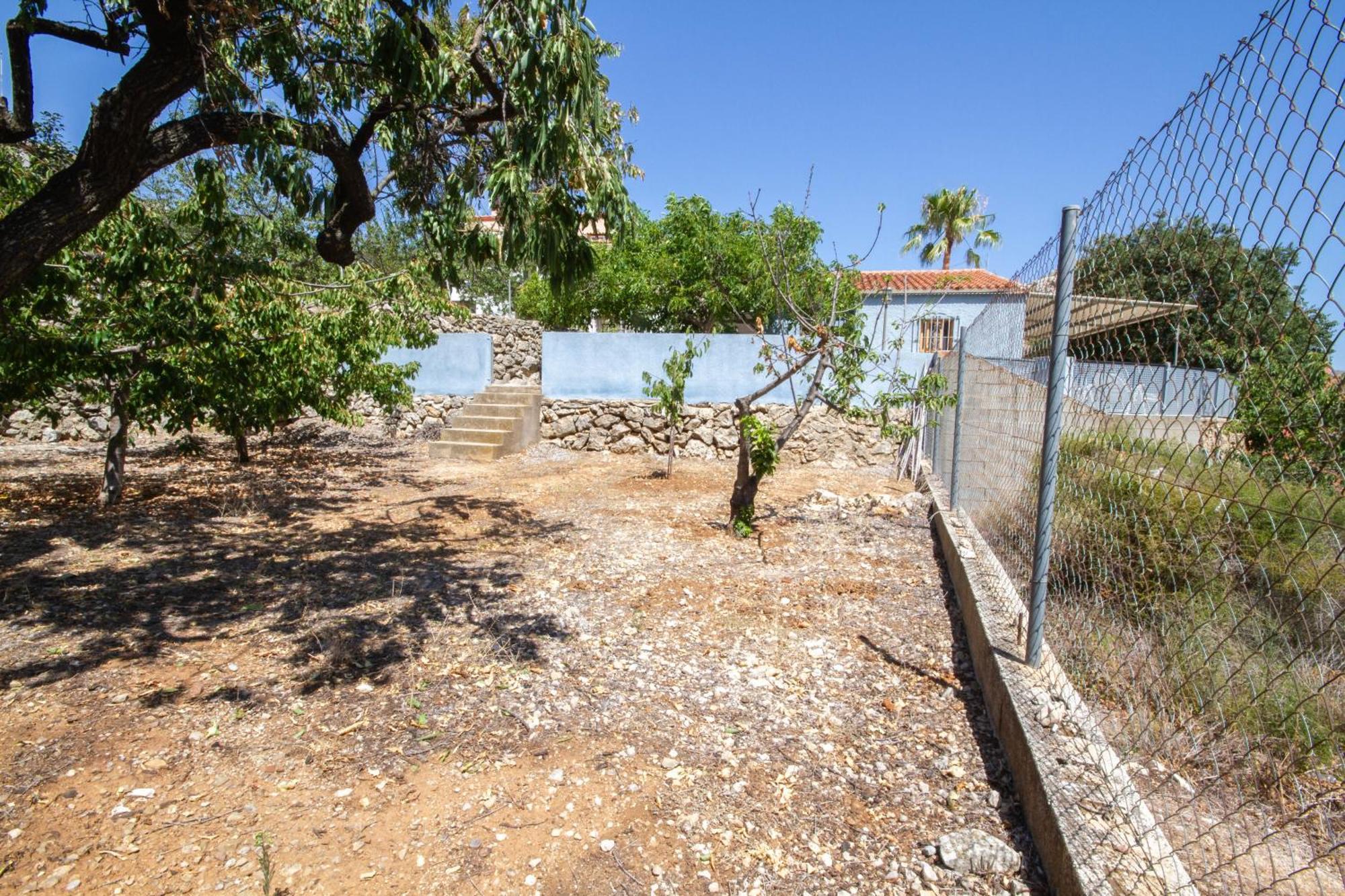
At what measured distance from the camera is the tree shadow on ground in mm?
3543

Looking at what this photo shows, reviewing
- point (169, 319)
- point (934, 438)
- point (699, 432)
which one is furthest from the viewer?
point (699, 432)

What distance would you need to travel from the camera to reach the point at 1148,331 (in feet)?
6.09

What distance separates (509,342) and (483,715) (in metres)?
10.6

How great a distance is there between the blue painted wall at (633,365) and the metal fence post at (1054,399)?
8185mm

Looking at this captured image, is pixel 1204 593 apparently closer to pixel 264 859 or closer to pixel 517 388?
pixel 264 859

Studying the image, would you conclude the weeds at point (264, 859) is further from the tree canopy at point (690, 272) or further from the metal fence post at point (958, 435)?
the tree canopy at point (690, 272)

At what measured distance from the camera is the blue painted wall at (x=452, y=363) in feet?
39.1

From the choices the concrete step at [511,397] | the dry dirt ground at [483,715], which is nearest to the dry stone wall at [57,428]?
the concrete step at [511,397]

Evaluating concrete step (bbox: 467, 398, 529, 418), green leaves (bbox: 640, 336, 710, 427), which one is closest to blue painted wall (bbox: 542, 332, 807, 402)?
concrete step (bbox: 467, 398, 529, 418)

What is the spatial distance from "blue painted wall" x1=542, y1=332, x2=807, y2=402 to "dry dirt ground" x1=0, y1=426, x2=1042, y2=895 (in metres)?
5.23

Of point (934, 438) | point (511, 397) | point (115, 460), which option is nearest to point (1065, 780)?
point (934, 438)

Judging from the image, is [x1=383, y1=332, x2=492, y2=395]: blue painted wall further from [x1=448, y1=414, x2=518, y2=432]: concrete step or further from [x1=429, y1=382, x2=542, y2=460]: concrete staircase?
[x1=448, y1=414, x2=518, y2=432]: concrete step

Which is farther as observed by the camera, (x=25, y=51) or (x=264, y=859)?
(x=25, y=51)

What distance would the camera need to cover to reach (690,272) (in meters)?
16.2
